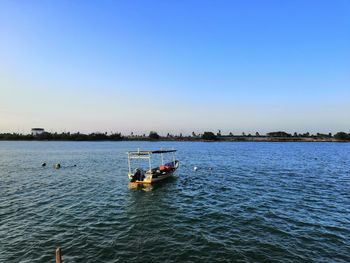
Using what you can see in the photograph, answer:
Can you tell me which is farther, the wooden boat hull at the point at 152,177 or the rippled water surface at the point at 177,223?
the wooden boat hull at the point at 152,177

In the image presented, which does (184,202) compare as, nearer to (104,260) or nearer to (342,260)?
(104,260)

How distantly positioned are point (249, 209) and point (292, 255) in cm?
942

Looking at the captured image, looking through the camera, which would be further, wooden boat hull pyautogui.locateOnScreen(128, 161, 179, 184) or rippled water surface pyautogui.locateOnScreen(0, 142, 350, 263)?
wooden boat hull pyautogui.locateOnScreen(128, 161, 179, 184)

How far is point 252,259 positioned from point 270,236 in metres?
4.07

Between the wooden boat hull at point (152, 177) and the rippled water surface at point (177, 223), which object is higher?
the wooden boat hull at point (152, 177)

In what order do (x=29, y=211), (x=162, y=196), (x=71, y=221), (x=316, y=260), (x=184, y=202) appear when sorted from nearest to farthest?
(x=316, y=260), (x=71, y=221), (x=29, y=211), (x=184, y=202), (x=162, y=196)

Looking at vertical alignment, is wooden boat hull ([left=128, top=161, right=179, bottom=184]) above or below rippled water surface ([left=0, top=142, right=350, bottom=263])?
above

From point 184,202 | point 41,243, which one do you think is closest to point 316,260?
point 184,202

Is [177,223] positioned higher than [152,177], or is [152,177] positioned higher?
[152,177]

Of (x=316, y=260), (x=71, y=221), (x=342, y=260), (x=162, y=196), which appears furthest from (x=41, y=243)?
(x=342, y=260)

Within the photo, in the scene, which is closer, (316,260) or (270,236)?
(316,260)

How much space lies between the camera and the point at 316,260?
591 inches

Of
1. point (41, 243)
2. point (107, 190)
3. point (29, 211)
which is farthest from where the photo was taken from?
point (107, 190)

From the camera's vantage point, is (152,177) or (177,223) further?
(152,177)
